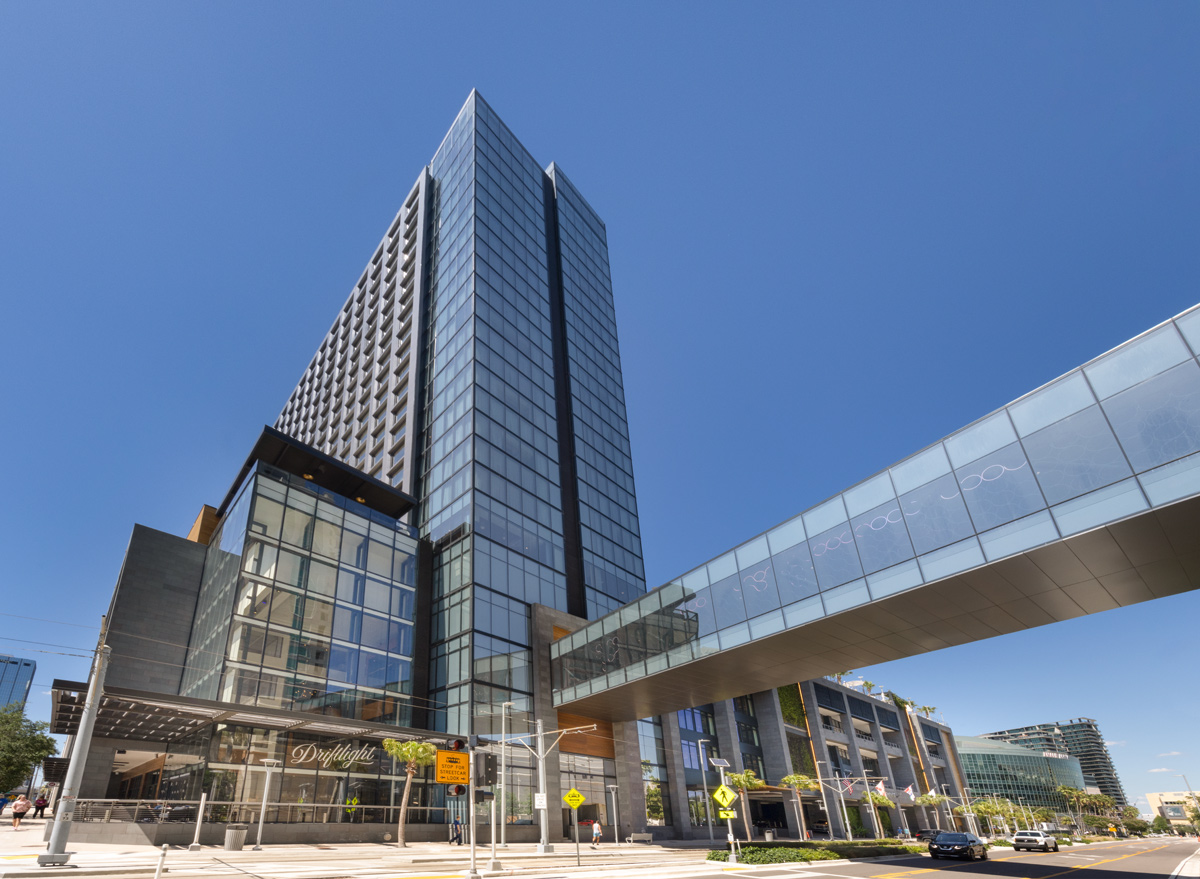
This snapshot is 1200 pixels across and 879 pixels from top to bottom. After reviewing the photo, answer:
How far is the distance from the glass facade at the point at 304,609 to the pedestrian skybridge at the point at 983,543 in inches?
733

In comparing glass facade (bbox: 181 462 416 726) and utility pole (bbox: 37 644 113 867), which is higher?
glass facade (bbox: 181 462 416 726)

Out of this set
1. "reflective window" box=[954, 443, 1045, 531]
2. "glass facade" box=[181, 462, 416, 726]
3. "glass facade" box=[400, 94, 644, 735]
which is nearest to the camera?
"reflective window" box=[954, 443, 1045, 531]

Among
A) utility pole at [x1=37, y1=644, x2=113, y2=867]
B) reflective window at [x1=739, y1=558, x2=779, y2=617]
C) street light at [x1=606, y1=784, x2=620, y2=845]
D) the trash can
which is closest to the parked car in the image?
street light at [x1=606, y1=784, x2=620, y2=845]

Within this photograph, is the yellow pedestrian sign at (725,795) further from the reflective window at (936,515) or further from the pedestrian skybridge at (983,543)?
the reflective window at (936,515)

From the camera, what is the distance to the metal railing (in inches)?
1122

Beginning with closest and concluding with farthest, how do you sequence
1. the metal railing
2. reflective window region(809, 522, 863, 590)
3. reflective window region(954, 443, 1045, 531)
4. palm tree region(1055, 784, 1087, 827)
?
reflective window region(954, 443, 1045, 531), reflective window region(809, 522, 863, 590), the metal railing, palm tree region(1055, 784, 1087, 827)

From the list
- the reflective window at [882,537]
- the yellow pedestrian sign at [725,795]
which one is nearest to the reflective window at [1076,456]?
the reflective window at [882,537]

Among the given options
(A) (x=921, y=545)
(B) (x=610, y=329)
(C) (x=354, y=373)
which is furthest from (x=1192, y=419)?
(C) (x=354, y=373)

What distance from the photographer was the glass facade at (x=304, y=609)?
36.8m

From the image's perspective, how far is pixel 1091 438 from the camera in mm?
20531

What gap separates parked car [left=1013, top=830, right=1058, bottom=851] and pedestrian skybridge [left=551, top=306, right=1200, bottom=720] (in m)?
37.9

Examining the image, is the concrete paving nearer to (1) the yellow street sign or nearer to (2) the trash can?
(2) the trash can

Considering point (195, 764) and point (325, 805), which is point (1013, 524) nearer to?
point (325, 805)

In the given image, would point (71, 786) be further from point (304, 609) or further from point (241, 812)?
point (304, 609)
